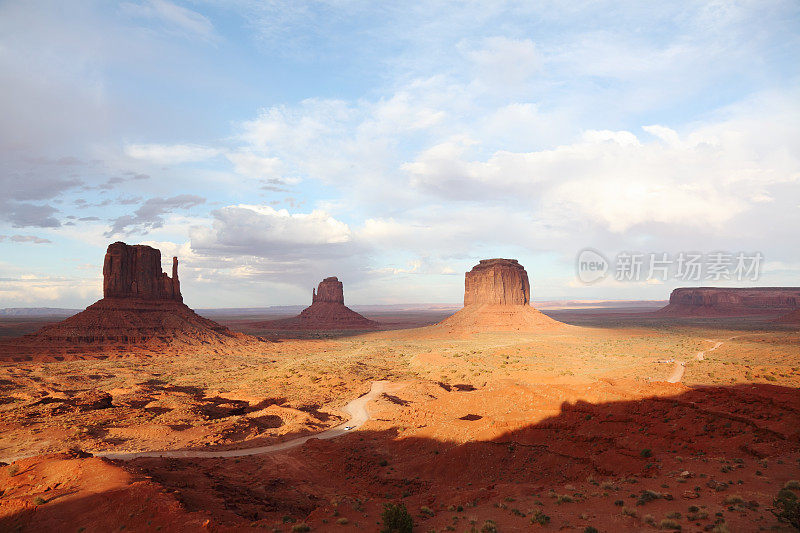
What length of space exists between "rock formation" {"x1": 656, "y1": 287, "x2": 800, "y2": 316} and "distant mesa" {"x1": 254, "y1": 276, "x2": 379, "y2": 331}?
132 m

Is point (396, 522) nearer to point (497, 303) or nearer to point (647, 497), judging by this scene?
point (647, 497)

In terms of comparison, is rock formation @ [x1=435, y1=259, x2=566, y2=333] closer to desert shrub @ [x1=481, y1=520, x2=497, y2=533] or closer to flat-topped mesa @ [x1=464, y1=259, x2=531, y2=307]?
flat-topped mesa @ [x1=464, y1=259, x2=531, y2=307]

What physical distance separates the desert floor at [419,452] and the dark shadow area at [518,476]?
0.29 ft

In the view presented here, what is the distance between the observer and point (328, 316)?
454 feet

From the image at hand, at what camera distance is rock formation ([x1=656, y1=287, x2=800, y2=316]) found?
500ft

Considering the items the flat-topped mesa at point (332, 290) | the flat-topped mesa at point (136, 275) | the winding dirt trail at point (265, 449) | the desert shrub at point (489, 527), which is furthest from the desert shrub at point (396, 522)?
the flat-topped mesa at point (332, 290)

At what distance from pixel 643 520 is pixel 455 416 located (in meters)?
16.3

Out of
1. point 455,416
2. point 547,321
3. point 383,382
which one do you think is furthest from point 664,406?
Result: point 547,321

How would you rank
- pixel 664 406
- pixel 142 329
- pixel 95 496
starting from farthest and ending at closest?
pixel 142 329, pixel 664 406, pixel 95 496

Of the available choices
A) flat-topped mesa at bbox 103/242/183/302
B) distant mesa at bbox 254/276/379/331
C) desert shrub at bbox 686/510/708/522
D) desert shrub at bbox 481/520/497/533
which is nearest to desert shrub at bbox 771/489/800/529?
desert shrub at bbox 686/510/708/522

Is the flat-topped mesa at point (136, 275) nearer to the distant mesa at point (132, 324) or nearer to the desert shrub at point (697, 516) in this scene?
the distant mesa at point (132, 324)

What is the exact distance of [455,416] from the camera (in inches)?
1072

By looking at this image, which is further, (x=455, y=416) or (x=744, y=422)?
(x=455, y=416)

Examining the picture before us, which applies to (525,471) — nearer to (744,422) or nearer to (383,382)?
(744,422)
